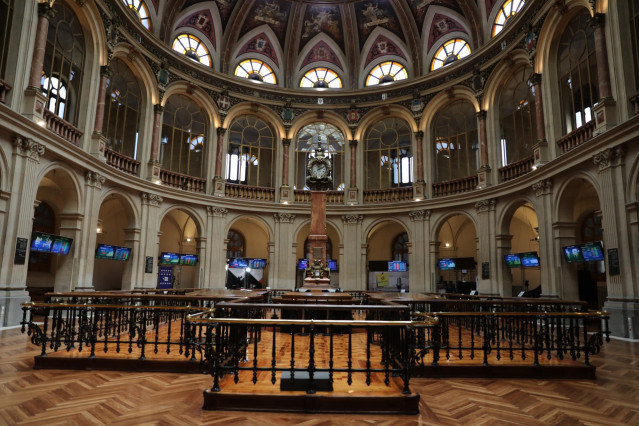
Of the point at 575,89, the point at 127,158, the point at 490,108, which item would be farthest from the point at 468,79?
the point at 127,158

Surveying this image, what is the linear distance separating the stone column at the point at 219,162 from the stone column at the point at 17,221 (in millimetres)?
9230

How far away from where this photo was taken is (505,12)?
17344 millimetres

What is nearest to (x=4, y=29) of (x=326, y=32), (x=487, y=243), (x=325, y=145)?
(x=325, y=145)

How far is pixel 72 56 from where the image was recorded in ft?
44.7

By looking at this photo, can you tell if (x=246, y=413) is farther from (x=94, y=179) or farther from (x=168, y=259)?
(x=168, y=259)

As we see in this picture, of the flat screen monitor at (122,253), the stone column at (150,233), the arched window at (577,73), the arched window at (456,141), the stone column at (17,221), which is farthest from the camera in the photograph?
the arched window at (456,141)

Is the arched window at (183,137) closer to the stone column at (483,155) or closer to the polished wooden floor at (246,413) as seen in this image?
the stone column at (483,155)

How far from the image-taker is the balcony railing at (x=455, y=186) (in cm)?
1834

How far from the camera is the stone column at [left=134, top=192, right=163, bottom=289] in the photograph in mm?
16609

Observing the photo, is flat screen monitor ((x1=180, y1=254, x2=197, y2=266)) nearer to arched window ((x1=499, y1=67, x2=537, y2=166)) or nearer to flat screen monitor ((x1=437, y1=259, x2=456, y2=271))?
flat screen monitor ((x1=437, y1=259, x2=456, y2=271))

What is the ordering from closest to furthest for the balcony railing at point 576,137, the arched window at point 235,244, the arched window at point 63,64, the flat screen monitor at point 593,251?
the flat screen monitor at point 593,251, the balcony railing at point 576,137, the arched window at point 63,64, the arched window at point 235,244

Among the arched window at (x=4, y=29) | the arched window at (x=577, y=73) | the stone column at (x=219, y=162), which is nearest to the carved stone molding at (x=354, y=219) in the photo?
the stone column at (x=219, y=162)

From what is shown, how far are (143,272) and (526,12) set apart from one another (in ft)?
57.6

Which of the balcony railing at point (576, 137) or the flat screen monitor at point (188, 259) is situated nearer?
the balcony railing at point (576, 137)
